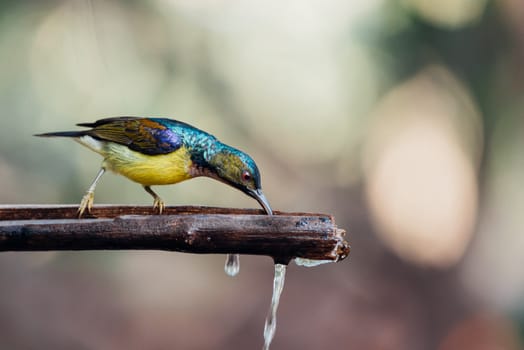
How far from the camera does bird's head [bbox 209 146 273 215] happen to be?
4105 millimetres

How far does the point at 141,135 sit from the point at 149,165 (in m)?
0.19

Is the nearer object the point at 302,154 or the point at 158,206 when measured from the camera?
the point at 158,206

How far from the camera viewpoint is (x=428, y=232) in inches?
531

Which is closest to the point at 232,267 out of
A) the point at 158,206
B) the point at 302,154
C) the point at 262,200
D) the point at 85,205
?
the point at 262,200

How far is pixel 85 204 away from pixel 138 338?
8.76 meters

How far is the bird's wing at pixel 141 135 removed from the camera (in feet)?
14.1

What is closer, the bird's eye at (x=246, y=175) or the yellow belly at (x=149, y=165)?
the bird's eye at (x=246, y=175)

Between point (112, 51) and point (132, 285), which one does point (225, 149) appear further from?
point (132, 285)

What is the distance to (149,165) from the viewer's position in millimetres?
4297

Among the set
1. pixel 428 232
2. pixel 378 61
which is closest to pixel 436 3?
pixel 378 61

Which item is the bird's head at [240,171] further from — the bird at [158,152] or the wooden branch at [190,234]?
the wooden branch at [190,234]

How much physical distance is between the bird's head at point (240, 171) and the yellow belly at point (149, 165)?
25 cm

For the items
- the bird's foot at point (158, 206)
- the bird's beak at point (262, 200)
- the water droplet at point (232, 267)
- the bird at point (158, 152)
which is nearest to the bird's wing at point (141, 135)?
the bird at point (158, 152)

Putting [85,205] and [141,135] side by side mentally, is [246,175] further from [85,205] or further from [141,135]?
[85,205]
